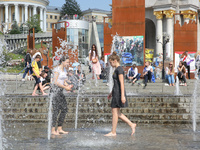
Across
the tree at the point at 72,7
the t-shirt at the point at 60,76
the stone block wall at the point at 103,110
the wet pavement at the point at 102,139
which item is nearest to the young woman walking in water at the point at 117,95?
the wet pavement at the point at 102,139

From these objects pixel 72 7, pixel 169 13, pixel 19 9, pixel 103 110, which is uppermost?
pixel 72 7

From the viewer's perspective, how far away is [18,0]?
92.0 metres

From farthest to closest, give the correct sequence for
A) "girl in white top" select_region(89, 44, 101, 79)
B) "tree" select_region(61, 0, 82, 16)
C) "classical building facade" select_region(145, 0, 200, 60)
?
"tree" select_region(61, 0, 82, 16) → "classical building facade" select_region(145, 0, 200, 60) → "girl in white top" select_region(89, 44, 101, 79)

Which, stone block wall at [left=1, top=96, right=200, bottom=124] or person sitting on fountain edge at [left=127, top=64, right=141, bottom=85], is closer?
stone block wall at [left=1, top=96, right=200, bottom=124]

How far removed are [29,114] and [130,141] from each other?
4.40m

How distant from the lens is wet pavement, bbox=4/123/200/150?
5629 mm

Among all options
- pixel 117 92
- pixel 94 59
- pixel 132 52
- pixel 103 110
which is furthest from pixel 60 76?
pixel 132 52

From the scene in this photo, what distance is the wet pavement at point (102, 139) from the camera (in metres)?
Result: 5.63

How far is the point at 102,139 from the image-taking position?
634cm

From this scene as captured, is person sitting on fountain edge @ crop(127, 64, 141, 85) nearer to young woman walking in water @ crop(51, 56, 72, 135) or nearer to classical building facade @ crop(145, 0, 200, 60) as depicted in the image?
young woman walking in water @ crop(51, 56, 72, 135)

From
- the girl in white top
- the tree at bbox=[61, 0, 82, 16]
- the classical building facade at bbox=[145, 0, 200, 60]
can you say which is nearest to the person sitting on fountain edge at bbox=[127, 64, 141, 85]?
the girl in white top

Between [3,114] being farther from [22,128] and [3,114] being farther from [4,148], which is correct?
[4,148]

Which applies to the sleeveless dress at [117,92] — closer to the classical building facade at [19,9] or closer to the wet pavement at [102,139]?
the wet pavement at [102,139]

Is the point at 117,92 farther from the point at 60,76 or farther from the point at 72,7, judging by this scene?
the point at 72,7
